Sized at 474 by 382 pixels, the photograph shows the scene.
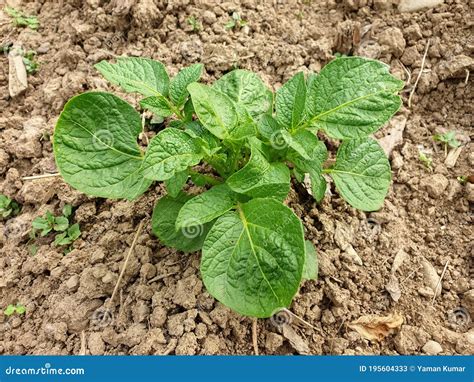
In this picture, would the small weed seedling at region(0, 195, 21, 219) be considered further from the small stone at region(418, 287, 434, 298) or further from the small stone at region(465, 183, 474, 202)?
the small stone at region(465, 183, 474, 202)

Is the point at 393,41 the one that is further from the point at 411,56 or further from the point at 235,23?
the point at 235,23

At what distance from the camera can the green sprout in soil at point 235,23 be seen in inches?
95.6

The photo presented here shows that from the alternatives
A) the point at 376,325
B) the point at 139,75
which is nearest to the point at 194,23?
the point at 139,75

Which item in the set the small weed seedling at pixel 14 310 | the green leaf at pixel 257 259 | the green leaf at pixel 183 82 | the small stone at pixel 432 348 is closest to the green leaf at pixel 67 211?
the small weed seedling at pixel 14 310

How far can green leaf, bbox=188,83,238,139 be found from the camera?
1.57 metres

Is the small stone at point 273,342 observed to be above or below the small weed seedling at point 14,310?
above

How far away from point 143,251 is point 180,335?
39 centimetres

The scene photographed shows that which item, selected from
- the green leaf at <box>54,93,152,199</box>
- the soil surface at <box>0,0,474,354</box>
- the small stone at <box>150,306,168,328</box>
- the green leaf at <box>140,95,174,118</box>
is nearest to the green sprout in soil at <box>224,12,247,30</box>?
the soil surface at <box>0,0,474,354</box>

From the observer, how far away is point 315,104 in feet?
5.57

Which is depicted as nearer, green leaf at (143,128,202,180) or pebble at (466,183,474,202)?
green leaf at (143,128,202,180)

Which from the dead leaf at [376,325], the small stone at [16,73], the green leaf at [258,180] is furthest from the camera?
the small stone at [16,73]

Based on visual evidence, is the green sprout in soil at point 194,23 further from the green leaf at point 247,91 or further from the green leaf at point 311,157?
the green leaf at point 311,157

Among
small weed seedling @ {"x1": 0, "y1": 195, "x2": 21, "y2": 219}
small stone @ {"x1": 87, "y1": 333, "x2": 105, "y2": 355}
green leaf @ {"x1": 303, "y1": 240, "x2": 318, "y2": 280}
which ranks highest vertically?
green leaf @ {"x1": 303, "y1": 240, "x2": 318, "y2": 280}

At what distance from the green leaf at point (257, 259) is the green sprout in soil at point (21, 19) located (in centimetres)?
179
